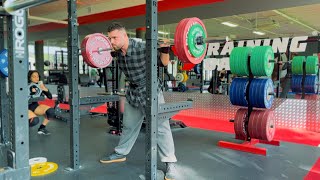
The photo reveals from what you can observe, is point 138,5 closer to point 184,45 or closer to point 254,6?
point 254,6

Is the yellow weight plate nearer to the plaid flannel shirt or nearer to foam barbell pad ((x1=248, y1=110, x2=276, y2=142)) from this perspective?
the plaid flannel shirt

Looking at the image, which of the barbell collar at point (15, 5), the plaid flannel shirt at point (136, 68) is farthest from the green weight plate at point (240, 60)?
the barbell collar at point (15, 5)

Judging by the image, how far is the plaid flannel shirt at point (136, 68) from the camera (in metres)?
2.42

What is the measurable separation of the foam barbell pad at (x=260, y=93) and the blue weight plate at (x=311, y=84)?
2396 mm

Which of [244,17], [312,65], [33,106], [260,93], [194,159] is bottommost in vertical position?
[194,159]

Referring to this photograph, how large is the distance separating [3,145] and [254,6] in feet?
16.5

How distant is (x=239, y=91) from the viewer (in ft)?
11.0

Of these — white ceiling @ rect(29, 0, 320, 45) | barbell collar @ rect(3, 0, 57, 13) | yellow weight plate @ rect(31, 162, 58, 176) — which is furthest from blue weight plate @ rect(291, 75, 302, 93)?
barbell collar @ rect(3, 0, 57, 13)

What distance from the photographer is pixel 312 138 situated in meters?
3.85

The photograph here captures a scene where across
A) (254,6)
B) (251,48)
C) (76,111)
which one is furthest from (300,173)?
(254,6)

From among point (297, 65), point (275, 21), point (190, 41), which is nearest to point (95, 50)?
point (190, 41)

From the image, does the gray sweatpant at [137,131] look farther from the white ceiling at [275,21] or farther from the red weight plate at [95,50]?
the white ceiling at [275,21]

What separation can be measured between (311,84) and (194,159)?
11.4 feet

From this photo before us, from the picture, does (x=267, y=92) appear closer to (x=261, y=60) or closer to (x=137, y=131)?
(x=261, y=60)
